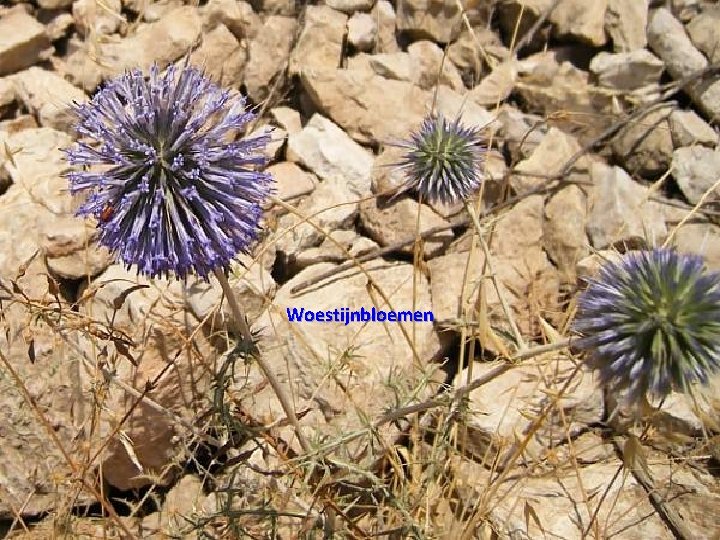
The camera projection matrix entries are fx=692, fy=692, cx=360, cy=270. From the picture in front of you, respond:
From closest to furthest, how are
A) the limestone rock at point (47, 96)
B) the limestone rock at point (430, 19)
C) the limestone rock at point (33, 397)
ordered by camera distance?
the limestone rock at point (33, 397) < the limestone rock at point (47, 96) < the limestone rock at point (430, 19)

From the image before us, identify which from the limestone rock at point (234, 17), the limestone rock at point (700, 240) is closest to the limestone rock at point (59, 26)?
the limestone rock at point (234, 17)

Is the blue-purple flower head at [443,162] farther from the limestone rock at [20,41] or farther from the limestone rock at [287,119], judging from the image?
the limestone rock at [20,41]

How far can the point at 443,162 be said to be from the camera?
3.01 metres

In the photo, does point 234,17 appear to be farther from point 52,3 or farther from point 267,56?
point 52,3

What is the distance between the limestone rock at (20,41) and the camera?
394cm

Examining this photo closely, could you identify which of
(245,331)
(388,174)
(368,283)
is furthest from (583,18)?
(245,331)


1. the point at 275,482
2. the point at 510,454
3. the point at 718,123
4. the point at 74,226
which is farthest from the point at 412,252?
the point at 718,123

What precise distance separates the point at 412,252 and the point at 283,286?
717 millimetres

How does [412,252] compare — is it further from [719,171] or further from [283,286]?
[719,171]

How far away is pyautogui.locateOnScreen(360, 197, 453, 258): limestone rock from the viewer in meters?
3.67

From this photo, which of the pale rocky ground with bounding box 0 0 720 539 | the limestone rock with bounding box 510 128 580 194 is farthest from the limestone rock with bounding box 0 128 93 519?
the limestone rock with bounding box 510 128 580 194

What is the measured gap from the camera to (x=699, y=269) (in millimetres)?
2006

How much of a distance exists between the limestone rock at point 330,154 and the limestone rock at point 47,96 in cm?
122

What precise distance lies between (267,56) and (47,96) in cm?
125
